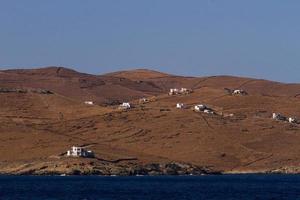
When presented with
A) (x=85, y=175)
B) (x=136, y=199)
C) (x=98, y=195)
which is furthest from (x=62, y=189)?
(x=85, y=175)

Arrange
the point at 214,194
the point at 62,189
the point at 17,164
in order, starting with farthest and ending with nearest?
the point at 17,164
the point at 62,189
the point at 214,194

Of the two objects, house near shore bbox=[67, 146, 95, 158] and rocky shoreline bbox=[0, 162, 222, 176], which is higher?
house near shore bbox=[67, 146, 95, 158]

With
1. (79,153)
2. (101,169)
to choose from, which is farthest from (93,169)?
(79,153)

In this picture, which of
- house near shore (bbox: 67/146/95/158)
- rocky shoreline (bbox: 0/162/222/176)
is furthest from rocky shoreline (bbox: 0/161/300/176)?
house near shore (bbox: 67/146/95/158)

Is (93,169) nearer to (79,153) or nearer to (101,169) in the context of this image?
(101,169)

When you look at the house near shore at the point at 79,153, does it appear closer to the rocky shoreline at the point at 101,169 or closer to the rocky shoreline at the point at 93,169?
the rocky shoreline at the point at 93,169

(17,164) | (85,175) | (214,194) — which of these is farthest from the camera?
(17,164)

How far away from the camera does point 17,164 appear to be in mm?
195625

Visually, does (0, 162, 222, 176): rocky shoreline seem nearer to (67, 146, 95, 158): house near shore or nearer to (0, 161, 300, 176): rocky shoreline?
(0, 161, 300, 176): rocky shoreline

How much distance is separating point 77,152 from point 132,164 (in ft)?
37.4

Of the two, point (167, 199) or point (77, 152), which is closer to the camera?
point (167, 199)

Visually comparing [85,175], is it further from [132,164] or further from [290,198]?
[290,198]

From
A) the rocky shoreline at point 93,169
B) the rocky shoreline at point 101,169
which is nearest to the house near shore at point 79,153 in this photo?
the rocky shoreline at point 93,169

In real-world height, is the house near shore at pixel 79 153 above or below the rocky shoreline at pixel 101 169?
above
